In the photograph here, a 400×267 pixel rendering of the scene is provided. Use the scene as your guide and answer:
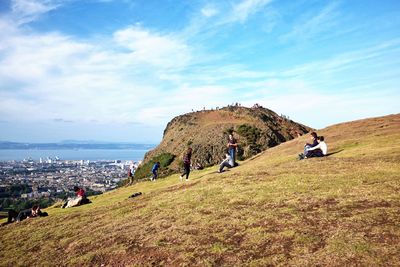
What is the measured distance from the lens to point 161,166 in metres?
63.8

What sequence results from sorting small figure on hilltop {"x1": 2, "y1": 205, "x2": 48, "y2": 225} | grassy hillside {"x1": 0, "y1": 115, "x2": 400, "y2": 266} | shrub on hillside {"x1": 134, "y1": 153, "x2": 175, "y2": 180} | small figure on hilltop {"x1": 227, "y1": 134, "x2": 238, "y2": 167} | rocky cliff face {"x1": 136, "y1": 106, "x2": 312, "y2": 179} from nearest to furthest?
grassy hillside {"x1": 0, "y1": 115, "x2": 400, "y2": 266} → small figure on hilltop {"x1": 2, "y1": 205, "x2": 48, "y2": 225} → small figure on hilltop {"x1": 227, "y1": 134, "x2": 238, "y2": 167} → rocky cliff face {"x1": 136, "y1": 106, "x2": 312, "y2": 179} → shrub on hillside {"x1": 134, "y1": 153, "x2": 175, "y2": 180}

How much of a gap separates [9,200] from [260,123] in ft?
223

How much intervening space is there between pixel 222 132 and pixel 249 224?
172ft

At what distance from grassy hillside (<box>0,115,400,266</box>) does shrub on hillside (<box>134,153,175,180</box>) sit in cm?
3590

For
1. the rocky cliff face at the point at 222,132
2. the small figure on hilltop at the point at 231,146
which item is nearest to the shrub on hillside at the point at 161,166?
the rocky cliff face at the point at 222,132

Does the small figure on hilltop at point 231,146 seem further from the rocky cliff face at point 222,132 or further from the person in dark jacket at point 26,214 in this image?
the rocky cliff face at point 222,132

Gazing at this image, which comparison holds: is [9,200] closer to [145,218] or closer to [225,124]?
[225,124]

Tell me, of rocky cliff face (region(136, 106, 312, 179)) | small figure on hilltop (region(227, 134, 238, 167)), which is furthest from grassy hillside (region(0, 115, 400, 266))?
rocky cliff face (region(136, 106, 312, 179))

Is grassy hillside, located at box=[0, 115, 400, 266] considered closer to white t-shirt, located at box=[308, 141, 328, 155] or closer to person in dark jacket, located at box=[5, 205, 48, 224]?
person in dark jacket, located at box=[5, 205, 48, 224]

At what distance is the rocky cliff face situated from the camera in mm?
61819

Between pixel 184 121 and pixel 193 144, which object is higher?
pixel 184 121

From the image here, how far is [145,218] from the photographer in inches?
742

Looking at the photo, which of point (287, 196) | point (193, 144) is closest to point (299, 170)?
point (287, 196)

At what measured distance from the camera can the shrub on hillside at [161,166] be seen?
62000mm
